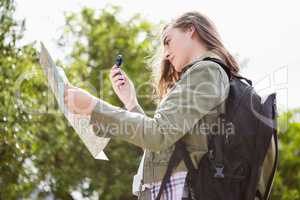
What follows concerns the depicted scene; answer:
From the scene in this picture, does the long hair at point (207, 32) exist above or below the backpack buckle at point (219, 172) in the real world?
above

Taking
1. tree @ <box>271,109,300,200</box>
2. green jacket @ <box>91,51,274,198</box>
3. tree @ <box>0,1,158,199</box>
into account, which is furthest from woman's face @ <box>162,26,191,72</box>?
tree @ <box>271,109,300,200</box>

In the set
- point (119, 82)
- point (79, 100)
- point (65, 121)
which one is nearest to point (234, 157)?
point (79, 100)

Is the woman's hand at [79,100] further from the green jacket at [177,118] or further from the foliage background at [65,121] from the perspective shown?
the foliage background at [65,121]

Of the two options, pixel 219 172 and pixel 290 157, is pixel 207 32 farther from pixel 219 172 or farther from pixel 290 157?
pixel 290 157

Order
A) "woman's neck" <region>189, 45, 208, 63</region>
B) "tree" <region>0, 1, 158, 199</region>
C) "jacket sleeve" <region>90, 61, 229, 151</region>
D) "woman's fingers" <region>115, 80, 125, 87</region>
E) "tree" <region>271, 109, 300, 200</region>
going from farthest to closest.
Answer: "tree" <region>271, 109, 300, 200</region>, "tree" <region>0, 1, 158, 199</region>, "woman's fingers" <region>115, 80, 125, 87</region>, "woman's neck" <region>189, 45, 208, 63</region>, "jacket sleeve" <region>90, 61, 229, 151</region>

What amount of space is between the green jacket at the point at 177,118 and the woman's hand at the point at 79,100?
22 millimetres

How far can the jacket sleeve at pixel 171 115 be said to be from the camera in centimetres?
209

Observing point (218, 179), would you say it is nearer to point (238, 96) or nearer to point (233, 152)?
point (233, 152)

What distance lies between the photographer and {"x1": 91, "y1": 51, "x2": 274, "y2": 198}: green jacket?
2.09m

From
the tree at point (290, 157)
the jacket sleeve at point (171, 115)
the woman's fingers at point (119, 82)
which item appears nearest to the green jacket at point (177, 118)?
the jacket sleeve at point (171, 115)

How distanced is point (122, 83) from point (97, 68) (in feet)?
40.2

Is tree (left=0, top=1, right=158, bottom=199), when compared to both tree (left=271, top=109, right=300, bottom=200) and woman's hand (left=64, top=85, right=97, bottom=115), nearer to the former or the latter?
woman's hand (left=64, top=85, right=97, bottom=115)

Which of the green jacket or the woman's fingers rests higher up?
the woman's fingers

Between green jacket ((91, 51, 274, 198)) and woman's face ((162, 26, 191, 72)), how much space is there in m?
0.13
